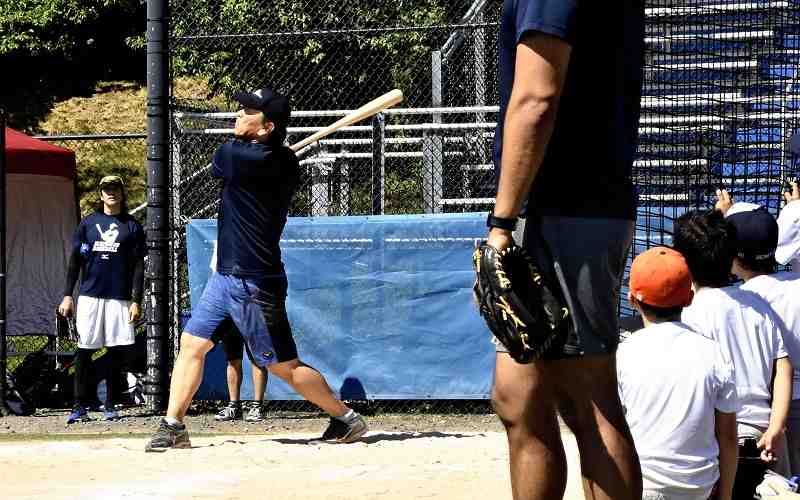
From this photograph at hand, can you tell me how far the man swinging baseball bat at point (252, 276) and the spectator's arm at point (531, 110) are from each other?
14.3ft

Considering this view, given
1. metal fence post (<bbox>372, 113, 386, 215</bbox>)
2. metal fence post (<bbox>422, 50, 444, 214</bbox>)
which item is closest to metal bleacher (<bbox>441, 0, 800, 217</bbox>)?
metal fence post (<bbox>422, 50, 444, 214</bbox>)

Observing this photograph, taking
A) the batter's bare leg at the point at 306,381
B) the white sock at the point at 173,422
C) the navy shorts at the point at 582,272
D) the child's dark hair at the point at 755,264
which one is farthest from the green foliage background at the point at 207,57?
the navy shorts at the point at 582,272

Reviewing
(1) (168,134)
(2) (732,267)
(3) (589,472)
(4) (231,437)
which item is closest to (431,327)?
(4) (231,437)

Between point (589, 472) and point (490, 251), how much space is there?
712 millimetres

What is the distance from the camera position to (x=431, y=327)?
9.41m

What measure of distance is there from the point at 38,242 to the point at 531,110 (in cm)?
1000

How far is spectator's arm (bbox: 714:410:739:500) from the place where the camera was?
4055mm

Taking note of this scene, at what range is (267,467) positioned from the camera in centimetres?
679

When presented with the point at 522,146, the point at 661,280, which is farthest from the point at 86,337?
the point at 522,146

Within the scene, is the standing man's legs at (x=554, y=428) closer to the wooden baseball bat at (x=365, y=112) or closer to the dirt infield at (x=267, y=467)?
the dirt infield at (x=267, y=467)

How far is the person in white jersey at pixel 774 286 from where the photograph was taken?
4965 mm

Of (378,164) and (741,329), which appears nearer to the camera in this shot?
(741,329)

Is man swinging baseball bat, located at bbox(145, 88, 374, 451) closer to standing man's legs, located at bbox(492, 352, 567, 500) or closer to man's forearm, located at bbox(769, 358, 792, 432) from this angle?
man's forearm, located at bbox(769, 358, 792, 432)

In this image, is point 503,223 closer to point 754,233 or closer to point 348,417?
point 754,233
